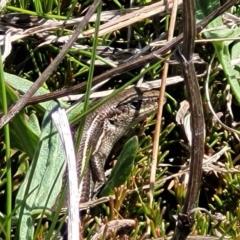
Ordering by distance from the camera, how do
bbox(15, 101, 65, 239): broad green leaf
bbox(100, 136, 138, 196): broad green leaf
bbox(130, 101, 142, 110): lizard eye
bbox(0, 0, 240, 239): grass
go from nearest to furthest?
bbox(15, 101, 65, 239): broad green leaf → bbox(0, 0, 240, 239): grass → bbox(100, 136, 138, 196): broad green leaf → bbox(130, 101, 142, 110): lizard eye

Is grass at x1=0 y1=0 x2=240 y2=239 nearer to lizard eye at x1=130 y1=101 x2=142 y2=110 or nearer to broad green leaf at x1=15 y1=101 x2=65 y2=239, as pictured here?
broad green leaf at x1=15 y1=101 x2=65 y2=239

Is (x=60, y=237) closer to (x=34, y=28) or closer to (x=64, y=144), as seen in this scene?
(x=64, y=144)

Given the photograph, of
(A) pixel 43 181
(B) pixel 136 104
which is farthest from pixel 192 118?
(B) pixel 136 104

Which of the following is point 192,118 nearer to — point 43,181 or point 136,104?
point 43,181

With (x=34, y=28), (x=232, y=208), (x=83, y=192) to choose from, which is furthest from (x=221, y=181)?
(x=34, y=28)

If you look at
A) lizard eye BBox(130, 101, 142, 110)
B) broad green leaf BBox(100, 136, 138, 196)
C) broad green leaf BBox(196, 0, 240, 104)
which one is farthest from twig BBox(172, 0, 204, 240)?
lizard eye BBox(130, 101, 142, 110)

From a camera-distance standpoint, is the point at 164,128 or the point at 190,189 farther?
the point at 164,128

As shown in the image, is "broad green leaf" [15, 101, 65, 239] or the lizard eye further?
the lizard eye
